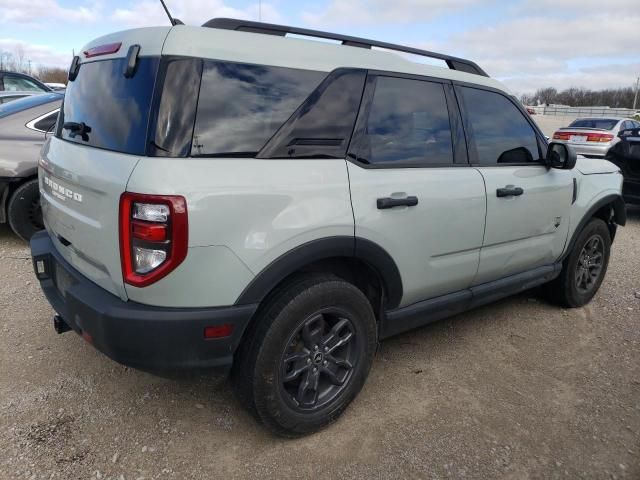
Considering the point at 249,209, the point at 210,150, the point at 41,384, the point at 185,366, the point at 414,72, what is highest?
the point at 414,72

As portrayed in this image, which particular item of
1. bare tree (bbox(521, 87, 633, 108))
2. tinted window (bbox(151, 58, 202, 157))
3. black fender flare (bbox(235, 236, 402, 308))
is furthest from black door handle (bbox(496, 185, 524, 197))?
bare tree (bbox(521, 87, 633, 108))

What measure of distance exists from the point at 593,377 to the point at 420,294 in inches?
52.7

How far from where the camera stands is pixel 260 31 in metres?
2.35

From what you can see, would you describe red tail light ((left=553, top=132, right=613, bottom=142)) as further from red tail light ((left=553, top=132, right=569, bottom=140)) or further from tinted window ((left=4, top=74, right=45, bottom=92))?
tinted window ((left=4, top=74, right=45, bottom=92))

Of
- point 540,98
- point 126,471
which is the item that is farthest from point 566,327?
point 540,98

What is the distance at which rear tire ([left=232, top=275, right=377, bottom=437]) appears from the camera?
227cm

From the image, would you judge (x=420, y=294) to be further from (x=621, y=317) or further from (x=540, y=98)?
(x=540, y=98)

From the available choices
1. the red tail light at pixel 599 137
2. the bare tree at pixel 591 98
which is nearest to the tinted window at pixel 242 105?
the red tail light at pixel 599 137

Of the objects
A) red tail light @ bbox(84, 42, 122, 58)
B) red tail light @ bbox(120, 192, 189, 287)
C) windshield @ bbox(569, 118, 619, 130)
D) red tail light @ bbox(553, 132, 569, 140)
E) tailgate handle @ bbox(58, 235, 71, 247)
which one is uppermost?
red tail light @ bbox(84, 42, 122, 58)

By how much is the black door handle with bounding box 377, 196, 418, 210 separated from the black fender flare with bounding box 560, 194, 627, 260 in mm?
1961

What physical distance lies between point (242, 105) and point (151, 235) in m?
0.68

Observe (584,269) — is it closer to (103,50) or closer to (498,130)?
(498,130)

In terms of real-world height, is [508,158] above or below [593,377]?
above

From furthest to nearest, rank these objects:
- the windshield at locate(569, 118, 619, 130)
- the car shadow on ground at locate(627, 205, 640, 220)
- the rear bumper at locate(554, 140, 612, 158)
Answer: the windshield at locate(569, 118, 619, 130) < the rear bumper at locate(554, 140, 612, 158) < the car shadow on ground at locate(627, 205, 640, 220)
